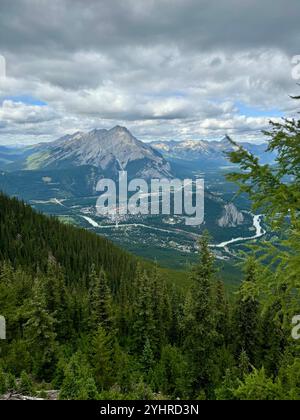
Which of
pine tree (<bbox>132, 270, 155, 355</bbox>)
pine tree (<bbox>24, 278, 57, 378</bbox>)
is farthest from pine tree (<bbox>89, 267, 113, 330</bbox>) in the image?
pine tree (<bbox>24, 278, 57, 378</bbox>)

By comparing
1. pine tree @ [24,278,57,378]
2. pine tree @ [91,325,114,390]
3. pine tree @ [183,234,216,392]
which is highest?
pine tree @ [183,234,216,392]

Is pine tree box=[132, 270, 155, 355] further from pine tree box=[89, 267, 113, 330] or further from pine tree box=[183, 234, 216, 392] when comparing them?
pine tree box=[183, 234, 216, 392]

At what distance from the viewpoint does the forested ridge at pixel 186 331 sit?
9414 millimetres

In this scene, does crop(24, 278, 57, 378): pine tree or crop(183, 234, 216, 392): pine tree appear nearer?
crop(183, 234, 216, 392): pine tree

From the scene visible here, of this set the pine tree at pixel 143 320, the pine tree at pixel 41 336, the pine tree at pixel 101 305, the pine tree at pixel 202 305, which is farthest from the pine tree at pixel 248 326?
the pine tree at pixel 41 336

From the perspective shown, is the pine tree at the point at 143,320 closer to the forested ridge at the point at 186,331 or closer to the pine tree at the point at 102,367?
the forested ridge at the point at 186,331

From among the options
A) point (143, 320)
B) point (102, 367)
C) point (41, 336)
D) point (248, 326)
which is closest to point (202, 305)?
point (102, 367)

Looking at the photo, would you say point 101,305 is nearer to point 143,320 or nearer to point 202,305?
point 143,320

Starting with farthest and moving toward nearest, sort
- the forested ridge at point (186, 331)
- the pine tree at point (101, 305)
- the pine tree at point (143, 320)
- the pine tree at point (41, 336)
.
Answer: the pine tree at point (101, 305)
the pine tree at point (143, 320)
the pine tree at point (41, 336)
the forested ridge at point (186, 331)

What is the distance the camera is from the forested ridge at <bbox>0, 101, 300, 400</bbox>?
9.41 metres
